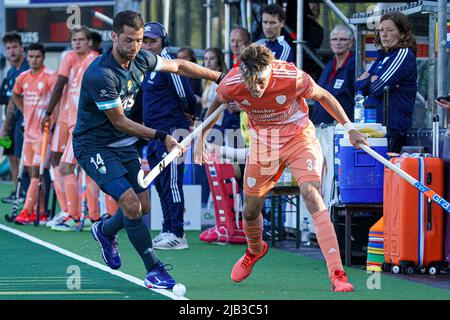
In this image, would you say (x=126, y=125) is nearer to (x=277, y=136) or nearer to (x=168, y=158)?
(x=168, y=158)

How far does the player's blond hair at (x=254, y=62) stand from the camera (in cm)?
909

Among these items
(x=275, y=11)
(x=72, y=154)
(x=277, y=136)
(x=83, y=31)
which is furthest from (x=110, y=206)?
(x=277, y=136)

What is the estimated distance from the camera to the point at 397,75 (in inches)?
450

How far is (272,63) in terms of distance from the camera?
9.40 metres

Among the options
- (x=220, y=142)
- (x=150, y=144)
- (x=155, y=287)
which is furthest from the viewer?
(x=220, y=142)

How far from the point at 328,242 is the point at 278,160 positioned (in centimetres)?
84

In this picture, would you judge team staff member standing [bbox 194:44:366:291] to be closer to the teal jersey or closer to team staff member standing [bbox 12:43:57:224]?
the teal jersey

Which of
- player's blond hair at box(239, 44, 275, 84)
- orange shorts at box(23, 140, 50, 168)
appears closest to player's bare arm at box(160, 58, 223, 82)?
player's blond hair at box(239, 44, 275, 84)

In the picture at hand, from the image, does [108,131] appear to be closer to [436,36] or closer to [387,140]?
[387,140]

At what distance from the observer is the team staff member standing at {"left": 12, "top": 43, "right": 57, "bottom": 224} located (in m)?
16.5

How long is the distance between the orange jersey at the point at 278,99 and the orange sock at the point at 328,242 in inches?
29.1

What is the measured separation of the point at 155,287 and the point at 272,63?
1.84 meters

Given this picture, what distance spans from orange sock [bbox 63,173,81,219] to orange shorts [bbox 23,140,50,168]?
1028 mm
